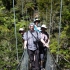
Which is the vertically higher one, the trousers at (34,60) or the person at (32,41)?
the person at (32,41)

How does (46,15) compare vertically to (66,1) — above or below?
below

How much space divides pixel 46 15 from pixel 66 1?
2.23 m

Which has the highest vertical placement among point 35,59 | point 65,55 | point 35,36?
point 35,36

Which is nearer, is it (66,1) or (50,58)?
(50,58)

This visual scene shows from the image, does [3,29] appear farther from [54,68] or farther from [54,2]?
[54,2]

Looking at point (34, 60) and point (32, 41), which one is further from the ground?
point (32, 41)

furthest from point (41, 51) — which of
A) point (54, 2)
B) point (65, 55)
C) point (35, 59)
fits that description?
point (54, 2)

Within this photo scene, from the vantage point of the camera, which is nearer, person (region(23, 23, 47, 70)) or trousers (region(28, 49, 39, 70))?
person (region(23, 23, 47, 70))

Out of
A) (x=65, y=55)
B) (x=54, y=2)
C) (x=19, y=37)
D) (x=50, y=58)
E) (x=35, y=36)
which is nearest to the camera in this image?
(x=35, y=36)

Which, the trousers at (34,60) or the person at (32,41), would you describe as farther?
the trousers at (34,60)

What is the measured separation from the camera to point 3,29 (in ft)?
18.9

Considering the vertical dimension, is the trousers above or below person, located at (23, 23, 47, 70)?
below

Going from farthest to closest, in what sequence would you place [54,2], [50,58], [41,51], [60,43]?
1. [54,2]
2. [60,43]
3. [50,58]
4. [41,51]

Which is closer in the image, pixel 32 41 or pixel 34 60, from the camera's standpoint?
pixel 32 41
